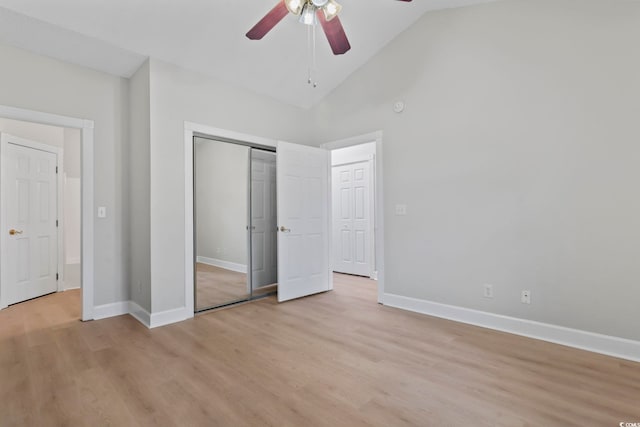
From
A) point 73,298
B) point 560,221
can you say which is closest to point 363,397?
point 560,221

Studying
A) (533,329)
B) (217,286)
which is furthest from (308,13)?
(533,329)

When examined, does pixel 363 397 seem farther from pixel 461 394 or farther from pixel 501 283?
pixel 501 283

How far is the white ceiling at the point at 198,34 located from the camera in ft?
8.71

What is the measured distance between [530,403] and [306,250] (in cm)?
292

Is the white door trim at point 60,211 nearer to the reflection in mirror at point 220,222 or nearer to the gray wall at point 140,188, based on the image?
the gray wall at point 140,188

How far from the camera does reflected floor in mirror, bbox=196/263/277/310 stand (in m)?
3.71

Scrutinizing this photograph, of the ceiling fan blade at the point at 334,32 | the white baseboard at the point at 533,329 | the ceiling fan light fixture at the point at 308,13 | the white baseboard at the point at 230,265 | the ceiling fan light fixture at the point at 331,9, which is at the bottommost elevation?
the white baseboard at the point at 533,329

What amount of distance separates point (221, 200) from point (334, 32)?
2539 mm

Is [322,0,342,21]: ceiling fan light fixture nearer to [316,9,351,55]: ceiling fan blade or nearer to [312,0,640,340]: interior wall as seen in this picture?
[316,9,351,55]: ceiling fan blade

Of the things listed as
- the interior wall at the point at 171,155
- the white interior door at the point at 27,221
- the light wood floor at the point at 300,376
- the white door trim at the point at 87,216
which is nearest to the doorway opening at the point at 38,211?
the white interior door at the point at 27,221

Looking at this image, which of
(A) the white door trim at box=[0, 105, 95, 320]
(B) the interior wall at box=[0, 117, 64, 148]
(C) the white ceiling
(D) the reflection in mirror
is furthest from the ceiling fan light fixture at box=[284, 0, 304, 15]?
(B) the interior wall at box=[0, 117, 64, 148]

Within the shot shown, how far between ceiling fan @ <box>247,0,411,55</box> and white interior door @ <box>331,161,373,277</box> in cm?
331

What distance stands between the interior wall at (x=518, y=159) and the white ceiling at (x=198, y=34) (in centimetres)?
43

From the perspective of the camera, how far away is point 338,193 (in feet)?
19.8
